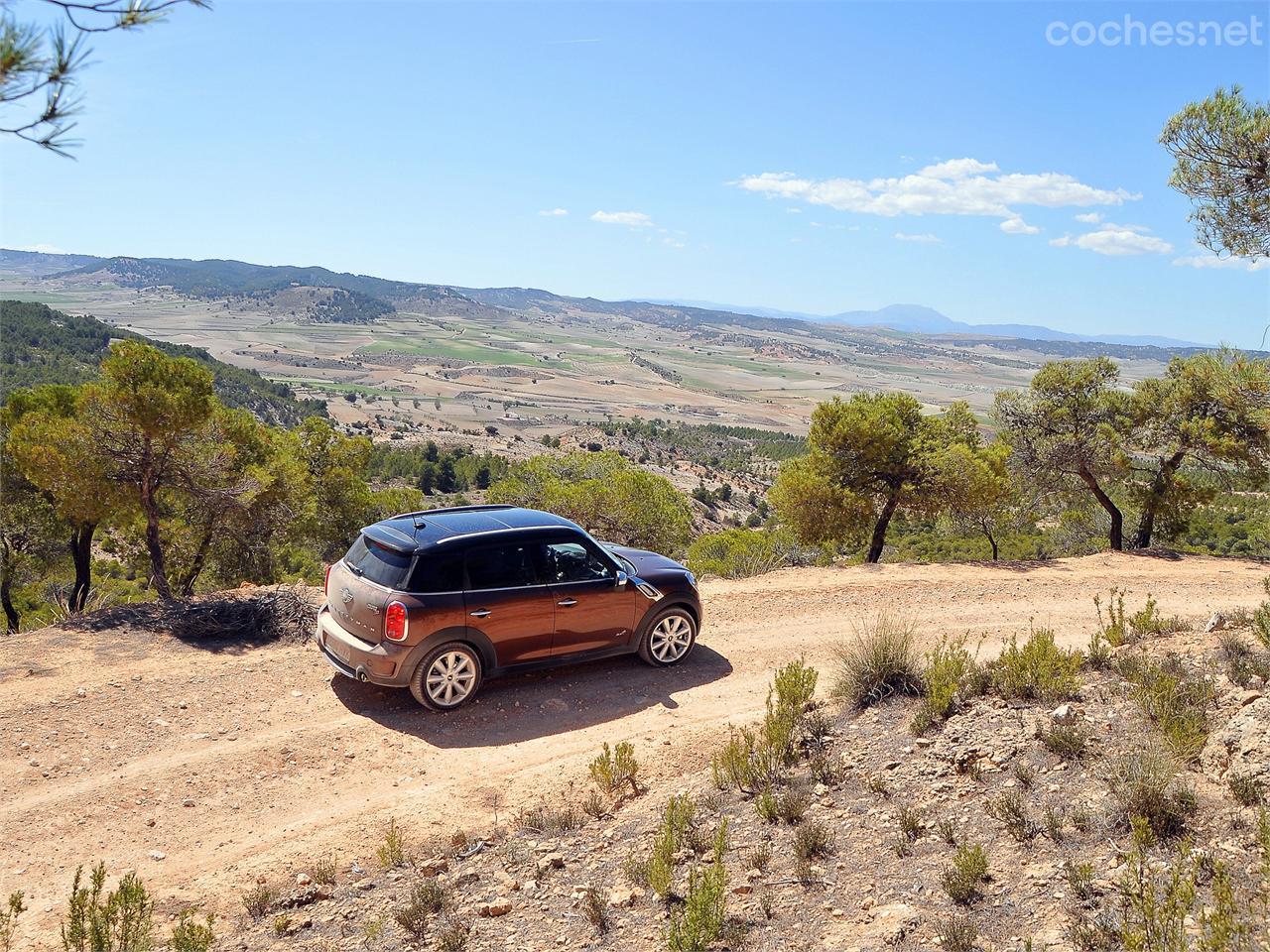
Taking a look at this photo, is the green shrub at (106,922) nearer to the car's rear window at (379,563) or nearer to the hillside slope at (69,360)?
the car's rear window at (379,563)

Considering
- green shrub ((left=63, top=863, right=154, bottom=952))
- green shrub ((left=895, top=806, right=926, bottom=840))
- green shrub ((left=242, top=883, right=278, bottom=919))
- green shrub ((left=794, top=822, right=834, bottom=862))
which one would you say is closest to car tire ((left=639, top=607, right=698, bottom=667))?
green shrub ((left=794, top=822, right=834, bottom=862))

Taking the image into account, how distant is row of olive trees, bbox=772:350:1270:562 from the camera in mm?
18422

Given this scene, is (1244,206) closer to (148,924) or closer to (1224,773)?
(1224,773)

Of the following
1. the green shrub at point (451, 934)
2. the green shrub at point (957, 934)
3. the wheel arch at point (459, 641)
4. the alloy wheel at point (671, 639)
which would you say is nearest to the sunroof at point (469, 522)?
the wheel arch at point (459, 641)

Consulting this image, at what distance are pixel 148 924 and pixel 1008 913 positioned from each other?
482 cm

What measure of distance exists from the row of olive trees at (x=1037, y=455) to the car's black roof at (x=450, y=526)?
36.8 feet

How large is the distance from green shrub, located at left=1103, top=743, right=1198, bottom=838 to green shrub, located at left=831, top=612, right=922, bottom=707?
7.90 ft

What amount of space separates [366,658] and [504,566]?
1.58m

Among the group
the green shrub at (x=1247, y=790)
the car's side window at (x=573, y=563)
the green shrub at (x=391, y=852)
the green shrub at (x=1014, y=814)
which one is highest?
the car's side window at (x=573, y=563)

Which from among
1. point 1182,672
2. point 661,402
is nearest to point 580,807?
point 1182,672

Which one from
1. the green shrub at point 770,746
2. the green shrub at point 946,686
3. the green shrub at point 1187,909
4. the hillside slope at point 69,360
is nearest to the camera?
the green shrub at point 1187,909

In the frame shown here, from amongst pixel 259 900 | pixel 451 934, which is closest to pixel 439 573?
pixel 259 900

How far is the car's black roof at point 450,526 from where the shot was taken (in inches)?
314

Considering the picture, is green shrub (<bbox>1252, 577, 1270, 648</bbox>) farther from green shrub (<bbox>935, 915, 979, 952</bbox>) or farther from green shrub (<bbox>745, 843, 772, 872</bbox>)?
green shrub (<bbox>745, 843, 772, 872</bbox>)
